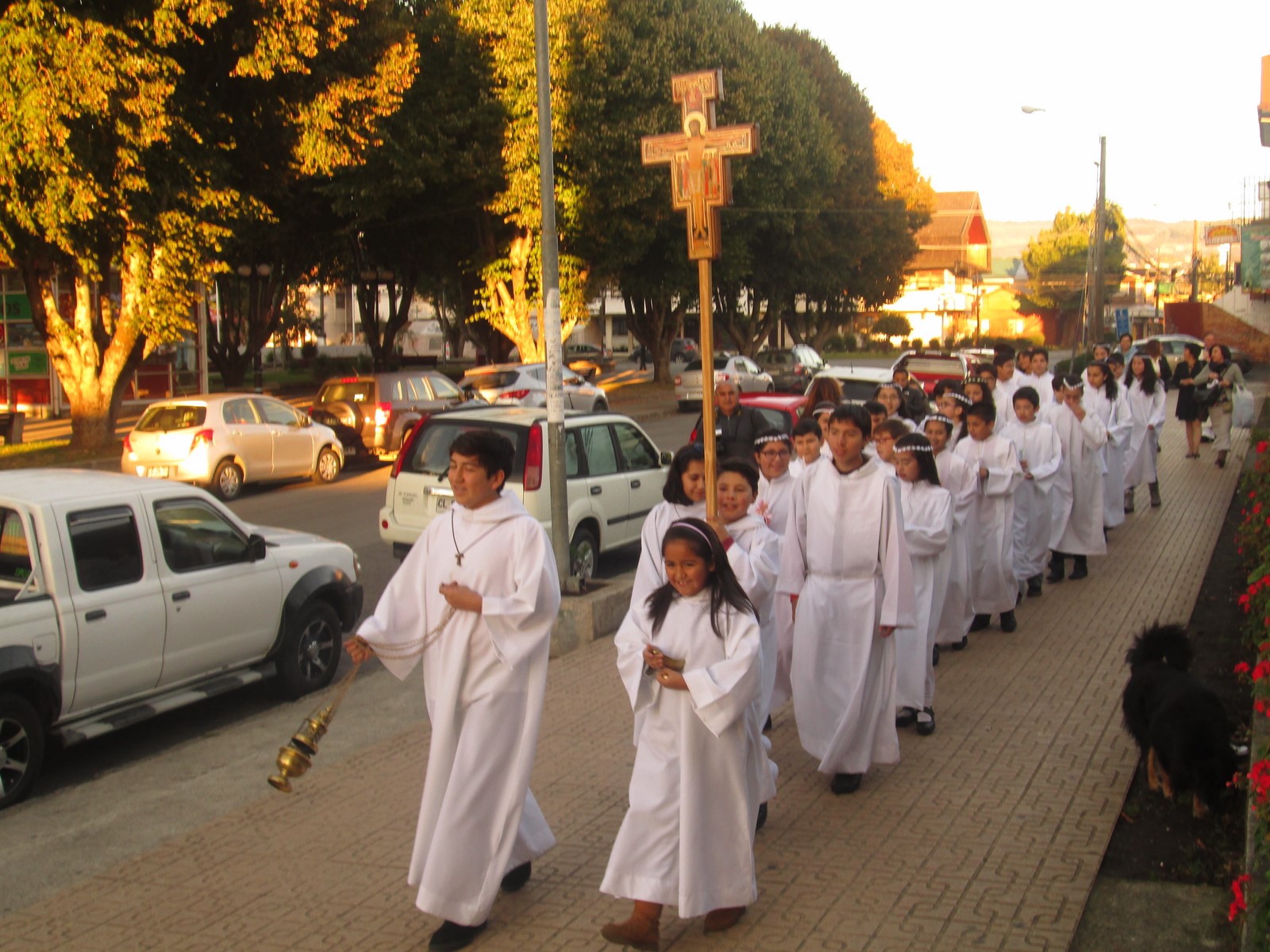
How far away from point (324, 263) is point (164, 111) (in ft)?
57.9

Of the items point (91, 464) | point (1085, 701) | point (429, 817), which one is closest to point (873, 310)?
point (91, 464)

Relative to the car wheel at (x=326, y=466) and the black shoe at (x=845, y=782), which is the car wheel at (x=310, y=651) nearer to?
the black shoe at (x=845, y=782)

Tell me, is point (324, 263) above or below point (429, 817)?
above

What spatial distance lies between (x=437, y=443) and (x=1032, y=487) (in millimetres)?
5039

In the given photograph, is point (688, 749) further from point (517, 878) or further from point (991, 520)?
point (991, 520)

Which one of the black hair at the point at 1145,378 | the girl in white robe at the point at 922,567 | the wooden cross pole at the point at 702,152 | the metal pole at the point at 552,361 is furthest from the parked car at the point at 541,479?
the black hair at the point at 1145,378

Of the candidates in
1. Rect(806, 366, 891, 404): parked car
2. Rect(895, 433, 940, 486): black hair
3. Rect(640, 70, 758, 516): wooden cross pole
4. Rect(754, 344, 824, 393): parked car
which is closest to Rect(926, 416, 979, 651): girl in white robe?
Rect(895, 433, 940, 486): black hair

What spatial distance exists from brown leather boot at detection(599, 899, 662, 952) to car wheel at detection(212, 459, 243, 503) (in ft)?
46.5

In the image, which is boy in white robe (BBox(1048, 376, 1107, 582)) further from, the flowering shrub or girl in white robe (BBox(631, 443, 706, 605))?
girl in white robe (BBox(631, 443, 706, 605))

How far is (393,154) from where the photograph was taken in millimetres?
28812

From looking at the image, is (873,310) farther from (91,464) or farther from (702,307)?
(702,307)

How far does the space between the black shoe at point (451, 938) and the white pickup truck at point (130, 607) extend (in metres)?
2.90

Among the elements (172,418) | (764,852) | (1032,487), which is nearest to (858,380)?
(1032,487)

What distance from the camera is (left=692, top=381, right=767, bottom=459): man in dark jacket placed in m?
10.8
